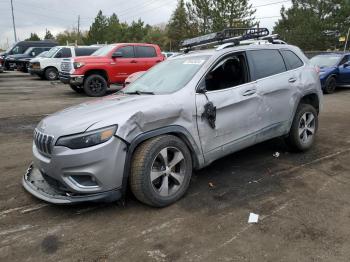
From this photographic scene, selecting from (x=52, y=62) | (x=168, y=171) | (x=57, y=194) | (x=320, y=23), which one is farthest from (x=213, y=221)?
(x=320, y=23)

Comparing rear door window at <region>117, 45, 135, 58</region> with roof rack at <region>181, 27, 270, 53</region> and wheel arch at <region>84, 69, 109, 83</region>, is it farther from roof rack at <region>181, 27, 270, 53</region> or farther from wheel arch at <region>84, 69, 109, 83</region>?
roof rack at <region>181, 27, 270, 53</region>

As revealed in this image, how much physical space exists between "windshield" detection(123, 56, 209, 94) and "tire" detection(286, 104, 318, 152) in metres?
1.85

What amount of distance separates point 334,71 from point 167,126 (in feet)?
39.0

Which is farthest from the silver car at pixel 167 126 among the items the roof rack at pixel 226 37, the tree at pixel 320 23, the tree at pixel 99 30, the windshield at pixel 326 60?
the tree at pixel 99 30

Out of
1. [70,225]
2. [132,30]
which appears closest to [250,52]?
[70,225]

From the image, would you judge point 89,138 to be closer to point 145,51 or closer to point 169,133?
point 169,133

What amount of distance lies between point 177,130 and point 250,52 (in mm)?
1784

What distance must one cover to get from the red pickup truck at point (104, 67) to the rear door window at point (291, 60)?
899 cm

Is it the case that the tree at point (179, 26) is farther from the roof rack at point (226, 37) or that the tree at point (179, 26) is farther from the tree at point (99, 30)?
the roof rack at point (226, 37)

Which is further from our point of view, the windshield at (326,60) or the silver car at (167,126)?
the windshield at (326,60)

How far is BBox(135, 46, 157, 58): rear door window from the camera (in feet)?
47.5

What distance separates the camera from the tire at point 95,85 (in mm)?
13414

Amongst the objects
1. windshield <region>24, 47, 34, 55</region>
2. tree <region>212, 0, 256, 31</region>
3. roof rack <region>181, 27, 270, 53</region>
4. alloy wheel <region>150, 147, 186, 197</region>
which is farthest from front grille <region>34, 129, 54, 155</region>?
tree <region>212, 0, 256, 31</region>

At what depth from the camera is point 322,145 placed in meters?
6.19
